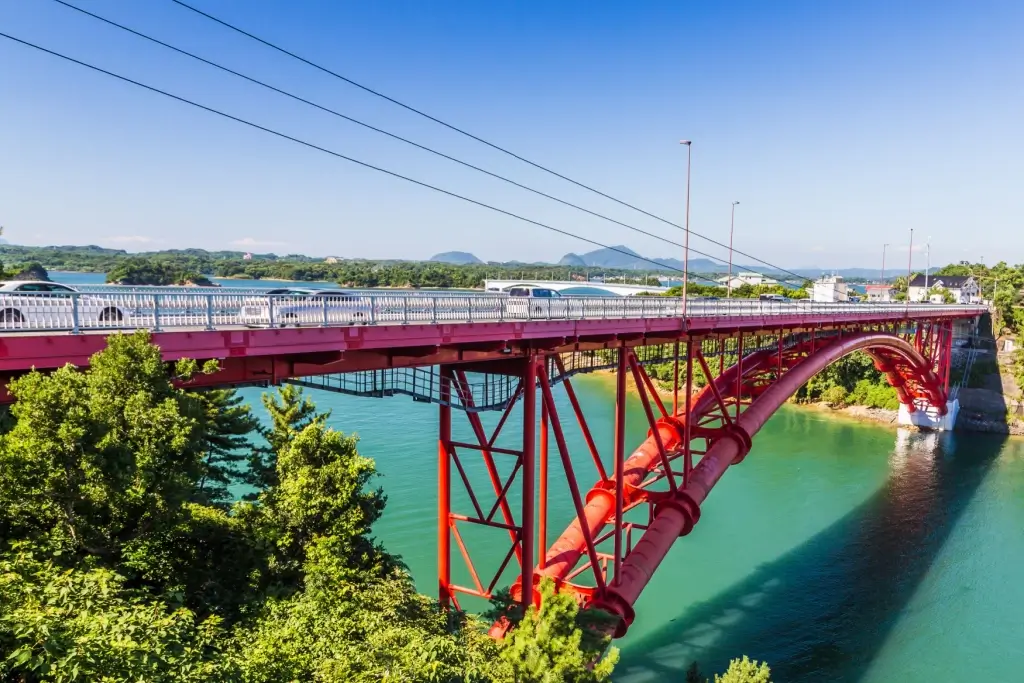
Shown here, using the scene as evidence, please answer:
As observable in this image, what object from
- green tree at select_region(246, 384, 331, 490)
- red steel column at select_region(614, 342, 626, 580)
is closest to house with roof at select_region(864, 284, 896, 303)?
green tree at select_region(246, 384, 331, 490)

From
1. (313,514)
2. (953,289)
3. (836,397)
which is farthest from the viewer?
(953,289)

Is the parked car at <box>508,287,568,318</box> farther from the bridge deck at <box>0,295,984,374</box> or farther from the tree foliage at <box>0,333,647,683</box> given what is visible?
the tree foliage at <box>0,333,647,683</box>

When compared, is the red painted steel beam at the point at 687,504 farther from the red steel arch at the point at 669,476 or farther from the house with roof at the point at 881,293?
the house with roof at the point at 881,293

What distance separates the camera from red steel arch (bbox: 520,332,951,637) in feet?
54.1

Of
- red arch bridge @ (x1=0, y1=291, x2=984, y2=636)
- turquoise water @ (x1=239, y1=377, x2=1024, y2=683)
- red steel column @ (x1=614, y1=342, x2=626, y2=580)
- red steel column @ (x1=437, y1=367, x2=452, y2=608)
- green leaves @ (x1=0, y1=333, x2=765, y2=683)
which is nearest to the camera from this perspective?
green leaves @ (x1=0, y1=333, x2=765, y2=683)

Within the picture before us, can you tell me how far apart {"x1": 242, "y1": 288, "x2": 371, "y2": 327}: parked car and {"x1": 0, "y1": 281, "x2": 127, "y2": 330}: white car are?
169 centimetres

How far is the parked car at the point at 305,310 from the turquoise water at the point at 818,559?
567 inches

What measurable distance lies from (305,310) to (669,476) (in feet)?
41.9

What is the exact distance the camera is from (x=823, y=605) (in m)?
23.6

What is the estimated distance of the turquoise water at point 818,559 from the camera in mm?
20500

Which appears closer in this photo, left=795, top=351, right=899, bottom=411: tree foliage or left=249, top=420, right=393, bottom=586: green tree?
left=249, top=420, right=393, bottom=586: green tree

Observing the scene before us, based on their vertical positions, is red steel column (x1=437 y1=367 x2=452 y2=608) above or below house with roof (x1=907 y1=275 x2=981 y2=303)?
below

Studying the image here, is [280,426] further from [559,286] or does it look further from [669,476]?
[669,476]

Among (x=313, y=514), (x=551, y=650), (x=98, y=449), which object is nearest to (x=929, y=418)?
(x=551, y=650)
